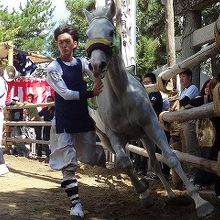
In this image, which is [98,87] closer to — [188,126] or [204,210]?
[204,210]

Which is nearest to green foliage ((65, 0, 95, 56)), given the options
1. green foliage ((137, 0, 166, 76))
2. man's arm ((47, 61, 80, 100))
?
green foliage ((137, 0, 166, 76))

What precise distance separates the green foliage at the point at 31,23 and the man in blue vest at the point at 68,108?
2209 centimetres

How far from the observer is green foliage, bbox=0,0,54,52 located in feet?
87.2

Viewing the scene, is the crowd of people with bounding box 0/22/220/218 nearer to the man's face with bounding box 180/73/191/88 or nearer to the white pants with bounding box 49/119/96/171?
the white pants with bounding box 49/119/96/171

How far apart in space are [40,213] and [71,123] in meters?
1.05

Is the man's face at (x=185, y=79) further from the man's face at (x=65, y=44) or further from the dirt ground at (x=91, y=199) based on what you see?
the man's face at (x=65, y=44)

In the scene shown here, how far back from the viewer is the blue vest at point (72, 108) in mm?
4480

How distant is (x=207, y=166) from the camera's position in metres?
4.12

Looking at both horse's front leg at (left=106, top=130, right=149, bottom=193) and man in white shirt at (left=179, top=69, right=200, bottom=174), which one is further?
man in white shirt at (left=179, top=69, right=200, bottom=174)

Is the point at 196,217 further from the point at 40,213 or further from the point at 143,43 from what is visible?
the point at 143,43

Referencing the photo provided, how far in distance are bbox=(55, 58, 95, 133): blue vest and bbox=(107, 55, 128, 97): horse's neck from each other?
1.42 ft

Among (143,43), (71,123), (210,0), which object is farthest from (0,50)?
(143,43)

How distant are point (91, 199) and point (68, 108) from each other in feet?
4.94

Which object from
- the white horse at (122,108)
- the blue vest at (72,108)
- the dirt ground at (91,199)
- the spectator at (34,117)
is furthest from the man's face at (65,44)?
the spectator at (34,117)
